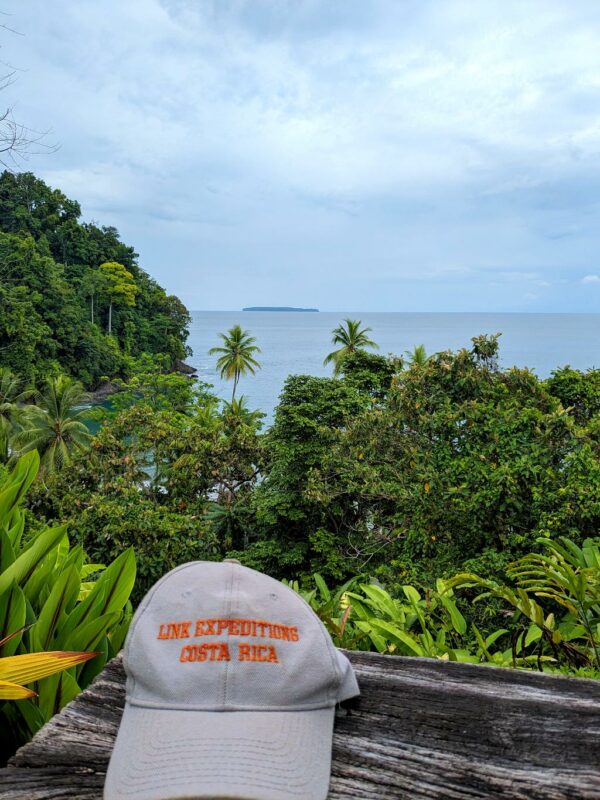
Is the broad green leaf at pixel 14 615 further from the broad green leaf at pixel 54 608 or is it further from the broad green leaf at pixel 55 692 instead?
the broad green leaf at pixel 55 692

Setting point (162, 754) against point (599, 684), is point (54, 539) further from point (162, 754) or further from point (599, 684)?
point (599, 684)

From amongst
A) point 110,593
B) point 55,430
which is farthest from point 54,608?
point 55,430

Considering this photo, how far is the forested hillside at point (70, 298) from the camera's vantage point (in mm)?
41125

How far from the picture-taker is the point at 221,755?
0.91 m

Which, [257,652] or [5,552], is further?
[5,552]

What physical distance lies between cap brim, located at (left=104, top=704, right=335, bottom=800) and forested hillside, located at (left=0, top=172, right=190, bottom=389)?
41469mm

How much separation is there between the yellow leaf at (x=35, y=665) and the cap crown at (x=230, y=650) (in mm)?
606

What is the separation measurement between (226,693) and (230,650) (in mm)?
72

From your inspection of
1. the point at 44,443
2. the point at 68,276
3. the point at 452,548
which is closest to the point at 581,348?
the point at 68,276

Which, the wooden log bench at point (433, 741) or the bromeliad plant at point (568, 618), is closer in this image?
the wooden log bench at point (433, 741)

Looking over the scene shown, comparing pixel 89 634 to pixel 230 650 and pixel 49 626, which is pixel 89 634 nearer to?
pixel 49 626

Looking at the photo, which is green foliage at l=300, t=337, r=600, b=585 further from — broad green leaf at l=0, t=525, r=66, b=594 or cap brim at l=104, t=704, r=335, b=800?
cap brim at l=104, t=704, r=335, b=800

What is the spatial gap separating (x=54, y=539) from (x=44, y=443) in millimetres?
25374

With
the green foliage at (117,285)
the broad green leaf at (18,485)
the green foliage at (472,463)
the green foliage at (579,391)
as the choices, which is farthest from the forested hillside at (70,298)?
the broad green leaf at (18,485)
